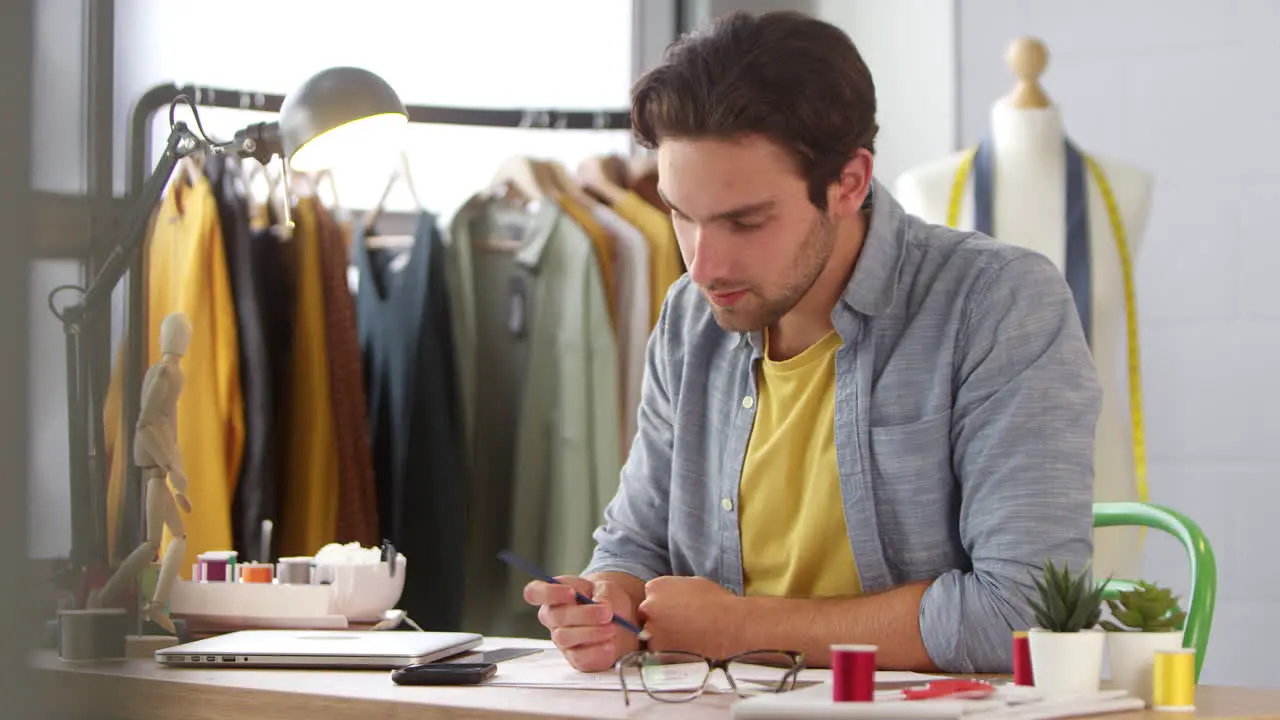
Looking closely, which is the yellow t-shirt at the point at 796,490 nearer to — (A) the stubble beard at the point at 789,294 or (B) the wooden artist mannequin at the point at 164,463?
(A) the stubble beard at the point at 789,294

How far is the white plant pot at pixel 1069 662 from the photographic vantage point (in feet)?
3.42

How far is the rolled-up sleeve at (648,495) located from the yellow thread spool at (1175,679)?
2.53 feet

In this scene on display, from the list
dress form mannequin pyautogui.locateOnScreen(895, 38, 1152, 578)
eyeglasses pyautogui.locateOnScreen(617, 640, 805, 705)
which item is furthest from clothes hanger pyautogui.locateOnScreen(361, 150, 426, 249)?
eyeglasses pyautogui.locateOnScreen(617, 640, 805, 705)

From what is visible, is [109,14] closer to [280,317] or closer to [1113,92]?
[280,317]

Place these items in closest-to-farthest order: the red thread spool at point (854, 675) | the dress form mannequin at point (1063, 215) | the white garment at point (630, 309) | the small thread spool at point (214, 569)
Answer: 1. the red thread spool at point (854, 675)
2. the small thread spool at point (214, 569)
3. the dress form mannequin at point (1063, 215)
4. the white garment at point (630, 309)

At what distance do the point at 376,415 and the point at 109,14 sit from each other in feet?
8.68

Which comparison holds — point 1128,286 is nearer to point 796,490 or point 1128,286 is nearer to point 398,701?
point 796,490

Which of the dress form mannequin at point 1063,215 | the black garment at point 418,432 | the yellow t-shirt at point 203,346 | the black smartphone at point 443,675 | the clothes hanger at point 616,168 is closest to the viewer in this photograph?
the black smartphone at point 443,675

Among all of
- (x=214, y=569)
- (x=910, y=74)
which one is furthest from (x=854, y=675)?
(x=910, y=74)

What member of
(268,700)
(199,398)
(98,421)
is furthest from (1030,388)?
(199,398)

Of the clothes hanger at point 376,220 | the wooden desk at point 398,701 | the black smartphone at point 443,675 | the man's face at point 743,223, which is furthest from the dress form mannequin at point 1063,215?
the black smartphone at point 443,675

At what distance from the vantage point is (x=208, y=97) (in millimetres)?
2740

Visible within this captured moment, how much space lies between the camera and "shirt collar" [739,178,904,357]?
1.57 m

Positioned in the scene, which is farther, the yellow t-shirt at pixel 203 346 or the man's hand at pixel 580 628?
the yellow t-shirt at pixel 203 346
